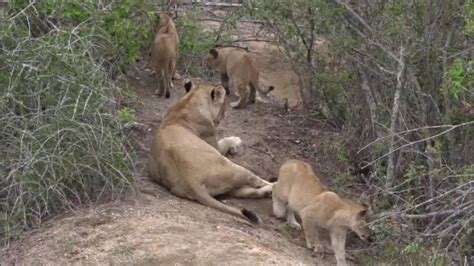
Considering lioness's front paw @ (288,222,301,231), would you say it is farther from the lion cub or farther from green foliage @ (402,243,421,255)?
green foliage @ (402,243,421,255)

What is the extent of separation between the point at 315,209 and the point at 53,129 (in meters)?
2.29

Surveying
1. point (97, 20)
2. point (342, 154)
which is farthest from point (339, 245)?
point (97, 20)

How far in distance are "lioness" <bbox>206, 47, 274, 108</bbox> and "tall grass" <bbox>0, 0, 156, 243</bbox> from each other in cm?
317

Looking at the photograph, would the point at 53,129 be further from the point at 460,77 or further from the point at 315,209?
the point at 460,77

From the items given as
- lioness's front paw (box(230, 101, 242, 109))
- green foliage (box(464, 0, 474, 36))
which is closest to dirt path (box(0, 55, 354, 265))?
lioness's front paw (box(230, 101, 242, 109))

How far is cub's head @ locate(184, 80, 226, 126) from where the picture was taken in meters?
10.9

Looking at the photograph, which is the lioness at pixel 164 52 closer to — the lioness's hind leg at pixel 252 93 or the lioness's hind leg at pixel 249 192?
the lioness's hind leg at pixel 252 93

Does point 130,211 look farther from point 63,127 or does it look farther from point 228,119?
point 228,119

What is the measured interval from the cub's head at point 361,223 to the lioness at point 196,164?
0.92m

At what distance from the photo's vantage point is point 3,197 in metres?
8.85

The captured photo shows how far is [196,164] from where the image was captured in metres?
9.95

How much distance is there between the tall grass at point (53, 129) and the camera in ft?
28.8

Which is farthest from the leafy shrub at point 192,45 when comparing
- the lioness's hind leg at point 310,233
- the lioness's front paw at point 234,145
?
the lioness's hind leg at point 310,233

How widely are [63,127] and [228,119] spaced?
357 centimetres
